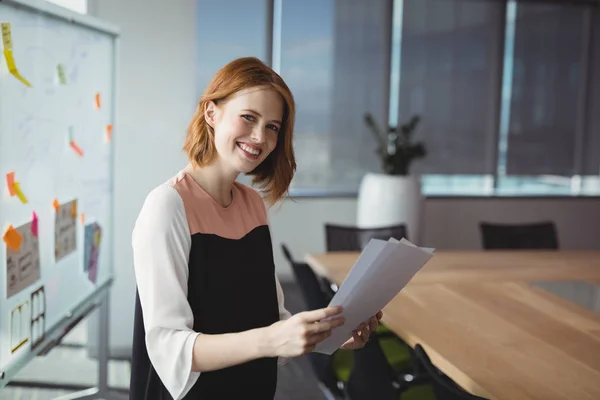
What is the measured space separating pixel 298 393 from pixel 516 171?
4.00 meters

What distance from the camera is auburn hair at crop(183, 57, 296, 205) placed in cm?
142

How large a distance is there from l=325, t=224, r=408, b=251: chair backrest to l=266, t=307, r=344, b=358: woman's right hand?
2579 mm

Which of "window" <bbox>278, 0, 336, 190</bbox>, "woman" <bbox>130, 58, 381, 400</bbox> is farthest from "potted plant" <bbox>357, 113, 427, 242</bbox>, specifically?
"woman" <bbox>130, 58, 381, 400</bbox>

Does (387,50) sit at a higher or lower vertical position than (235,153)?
higher

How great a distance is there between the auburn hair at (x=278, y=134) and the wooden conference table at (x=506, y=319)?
781mm

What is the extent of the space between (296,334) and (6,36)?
1341mm

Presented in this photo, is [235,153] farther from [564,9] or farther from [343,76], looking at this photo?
[564,9]

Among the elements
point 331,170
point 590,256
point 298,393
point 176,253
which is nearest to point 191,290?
point 176,253

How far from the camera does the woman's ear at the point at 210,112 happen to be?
1463 millimetres

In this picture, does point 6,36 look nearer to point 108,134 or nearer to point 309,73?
point 108,134

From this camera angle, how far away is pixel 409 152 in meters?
5.95

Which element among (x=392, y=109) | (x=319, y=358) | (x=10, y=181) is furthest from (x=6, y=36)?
(x=392, y=109)

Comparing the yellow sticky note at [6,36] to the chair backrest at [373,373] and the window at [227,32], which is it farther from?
the window at [227,32]

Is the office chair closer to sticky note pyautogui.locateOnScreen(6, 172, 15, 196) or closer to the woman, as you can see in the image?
sticky note pyautogui.locateOnScreen(6, 172, 15, 196)
